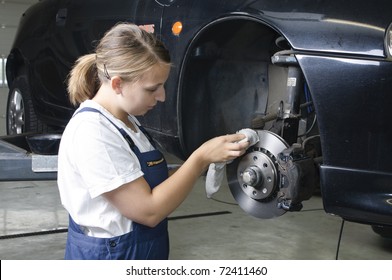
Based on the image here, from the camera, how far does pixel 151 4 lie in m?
2.20

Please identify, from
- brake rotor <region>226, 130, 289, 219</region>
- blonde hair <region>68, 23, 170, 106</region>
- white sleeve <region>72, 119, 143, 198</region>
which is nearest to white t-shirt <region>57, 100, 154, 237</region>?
white sleeve <region>72, 119, 143, 198</region>

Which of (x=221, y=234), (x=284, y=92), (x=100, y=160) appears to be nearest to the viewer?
(x=100, y=160)

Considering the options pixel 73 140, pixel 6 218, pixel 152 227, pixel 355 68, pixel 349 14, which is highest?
pixel 349 14

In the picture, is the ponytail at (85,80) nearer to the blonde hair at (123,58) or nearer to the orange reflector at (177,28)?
the blonde hair at (123,58)

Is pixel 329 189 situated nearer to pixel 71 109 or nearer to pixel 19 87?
pixel 71 109

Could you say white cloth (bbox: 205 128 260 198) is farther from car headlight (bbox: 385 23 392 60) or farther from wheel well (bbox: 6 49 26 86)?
wheel well (bbox: 6 49 26 86)

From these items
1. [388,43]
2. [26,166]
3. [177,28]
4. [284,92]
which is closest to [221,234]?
[284,92]

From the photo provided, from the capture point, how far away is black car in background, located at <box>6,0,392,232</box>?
151 cm

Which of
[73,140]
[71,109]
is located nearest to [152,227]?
[73,140]

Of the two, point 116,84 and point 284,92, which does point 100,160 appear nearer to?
point 116,84

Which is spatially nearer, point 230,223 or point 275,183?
point 275,183

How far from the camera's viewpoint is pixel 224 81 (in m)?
2.09

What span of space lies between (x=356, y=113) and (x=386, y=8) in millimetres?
299

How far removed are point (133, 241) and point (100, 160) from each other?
0.25 metres
